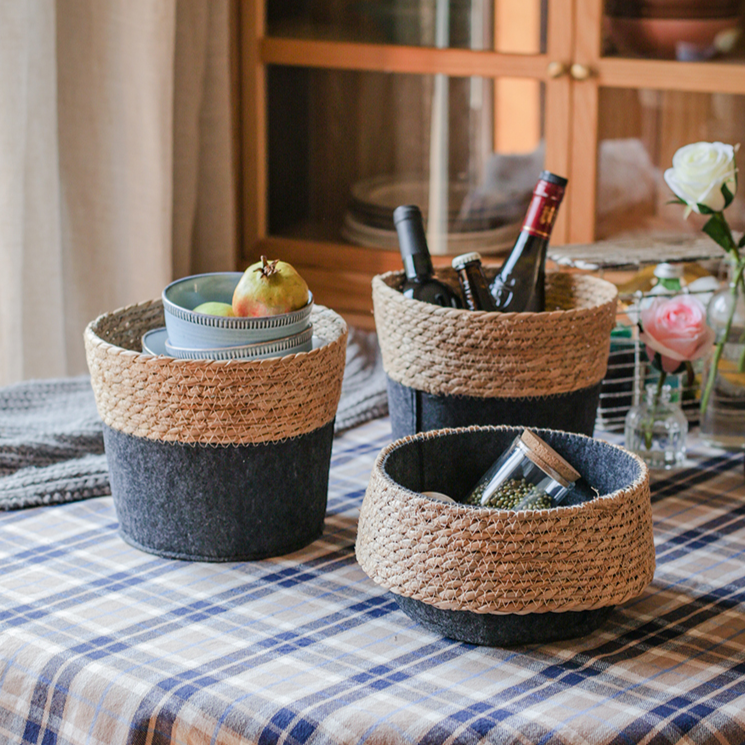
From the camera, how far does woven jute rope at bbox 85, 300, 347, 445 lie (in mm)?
724

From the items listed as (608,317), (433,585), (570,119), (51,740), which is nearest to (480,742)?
(433,585)

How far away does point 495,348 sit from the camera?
0.83 metres

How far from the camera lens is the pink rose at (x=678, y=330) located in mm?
945

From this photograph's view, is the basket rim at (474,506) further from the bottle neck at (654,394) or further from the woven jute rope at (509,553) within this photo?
the bottle neck at (654,394)

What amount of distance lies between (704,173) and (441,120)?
2.87ft

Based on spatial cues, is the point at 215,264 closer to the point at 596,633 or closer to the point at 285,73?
the point at 285,73

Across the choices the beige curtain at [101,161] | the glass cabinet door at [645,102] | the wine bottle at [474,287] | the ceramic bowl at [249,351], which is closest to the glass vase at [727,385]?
the wine bottle at [474,287]

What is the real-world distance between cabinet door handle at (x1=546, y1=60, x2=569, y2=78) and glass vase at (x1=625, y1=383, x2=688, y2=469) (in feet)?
2.41

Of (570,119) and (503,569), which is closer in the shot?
(503,569)

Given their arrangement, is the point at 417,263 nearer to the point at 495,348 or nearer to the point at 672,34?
the point at 495,348

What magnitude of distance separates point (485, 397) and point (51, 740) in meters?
0.43

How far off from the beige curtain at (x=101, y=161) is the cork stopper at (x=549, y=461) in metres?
1.11

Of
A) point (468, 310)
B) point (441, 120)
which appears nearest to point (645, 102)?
point (441, 120)

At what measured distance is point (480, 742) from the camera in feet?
1.85
